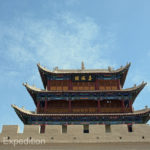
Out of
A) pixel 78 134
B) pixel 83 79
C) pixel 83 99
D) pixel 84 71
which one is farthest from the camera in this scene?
pixel 84 71

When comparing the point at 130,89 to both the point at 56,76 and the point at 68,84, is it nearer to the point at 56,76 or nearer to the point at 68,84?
the point at 68,84

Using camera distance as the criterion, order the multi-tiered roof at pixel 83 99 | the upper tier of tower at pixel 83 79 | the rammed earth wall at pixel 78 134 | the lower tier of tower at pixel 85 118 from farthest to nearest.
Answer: the upper tier of tower at pixel 83 79 < the multi-tiered roof at pixel 83 99 < the lower tier of tower at pixel 85 118 < the rammed earth wall at pixel 78 134

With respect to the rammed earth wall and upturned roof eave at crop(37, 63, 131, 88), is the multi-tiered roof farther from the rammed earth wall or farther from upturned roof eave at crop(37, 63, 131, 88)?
the rammed earth wall

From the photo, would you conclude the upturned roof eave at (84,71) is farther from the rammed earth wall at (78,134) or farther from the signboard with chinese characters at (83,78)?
the rammed earth wall at (78,134)

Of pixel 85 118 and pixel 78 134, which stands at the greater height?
pixel 85 118

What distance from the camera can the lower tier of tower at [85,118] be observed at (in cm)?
2067

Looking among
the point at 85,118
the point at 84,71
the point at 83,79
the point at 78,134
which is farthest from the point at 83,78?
the point at 78,134

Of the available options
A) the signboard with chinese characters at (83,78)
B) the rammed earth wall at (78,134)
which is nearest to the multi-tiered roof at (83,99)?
the signboard with chinese characters at (83,78)

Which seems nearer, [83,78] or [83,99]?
[83,99]

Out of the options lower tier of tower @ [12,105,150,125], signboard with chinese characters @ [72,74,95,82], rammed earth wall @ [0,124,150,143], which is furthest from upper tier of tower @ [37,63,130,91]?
rammed earth wall @ [0,124,150,143]

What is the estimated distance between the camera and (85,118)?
68.6ft

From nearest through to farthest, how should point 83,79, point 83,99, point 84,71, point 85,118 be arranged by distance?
point 85,118 < point 83,99 < point 83,79 < point 84,71

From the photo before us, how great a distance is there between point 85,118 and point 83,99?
2.74m

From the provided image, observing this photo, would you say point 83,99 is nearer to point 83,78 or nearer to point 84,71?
point 83,78
